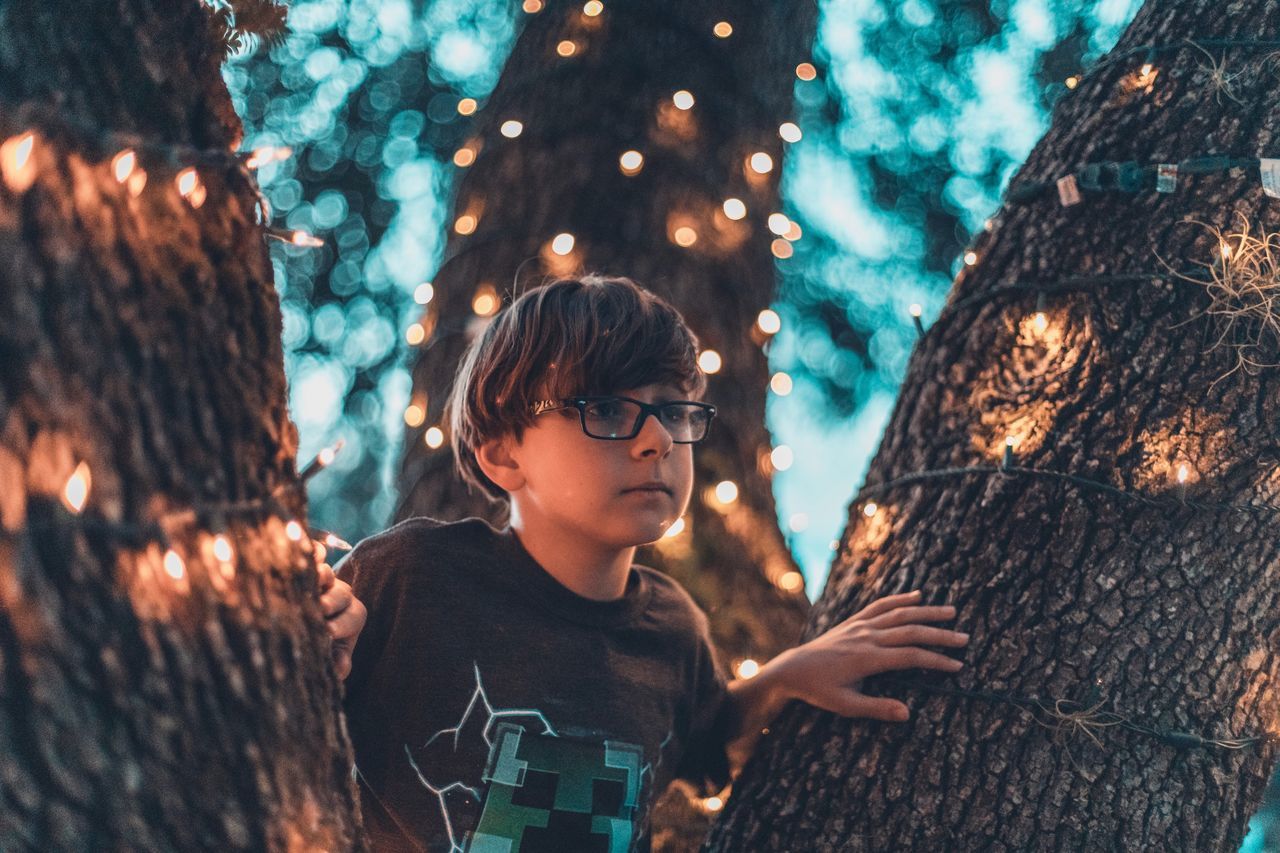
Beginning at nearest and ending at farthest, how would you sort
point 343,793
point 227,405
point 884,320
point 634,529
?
point 227,405 < point 343,793 < point 634,529 < point 884,320

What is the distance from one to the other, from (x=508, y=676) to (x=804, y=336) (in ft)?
10.4

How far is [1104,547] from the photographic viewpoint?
5.30 ft

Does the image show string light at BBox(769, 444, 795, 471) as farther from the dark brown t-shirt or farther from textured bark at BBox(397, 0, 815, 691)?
the dark brown t-shirt

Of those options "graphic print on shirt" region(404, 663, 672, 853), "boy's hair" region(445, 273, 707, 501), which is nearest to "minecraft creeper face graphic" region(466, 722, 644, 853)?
"graphic print on shirt" region(404, 663, 672, 853)

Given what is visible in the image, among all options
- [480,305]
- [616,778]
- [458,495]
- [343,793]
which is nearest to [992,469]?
[616,778]

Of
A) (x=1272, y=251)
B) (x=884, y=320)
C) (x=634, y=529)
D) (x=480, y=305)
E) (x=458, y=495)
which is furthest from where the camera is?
(x=884, y=320)

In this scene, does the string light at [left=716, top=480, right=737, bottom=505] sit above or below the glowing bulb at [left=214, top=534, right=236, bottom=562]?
above

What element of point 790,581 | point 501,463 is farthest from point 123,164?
point 790,581

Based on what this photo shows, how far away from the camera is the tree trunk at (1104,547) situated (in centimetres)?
156

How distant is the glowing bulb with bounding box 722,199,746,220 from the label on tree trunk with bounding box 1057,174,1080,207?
3.91 ft

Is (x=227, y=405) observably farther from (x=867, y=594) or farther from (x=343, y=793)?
(x=867, y=594)

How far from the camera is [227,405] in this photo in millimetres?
984

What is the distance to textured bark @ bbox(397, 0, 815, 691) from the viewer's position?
260cm

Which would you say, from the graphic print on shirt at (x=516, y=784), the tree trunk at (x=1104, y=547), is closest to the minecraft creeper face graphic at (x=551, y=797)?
the graphic print on shirt at (x=516, y=784)
